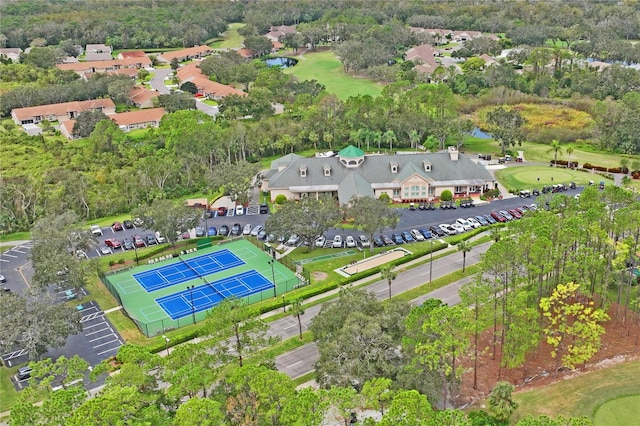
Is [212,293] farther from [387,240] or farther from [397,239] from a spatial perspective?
[397,239]

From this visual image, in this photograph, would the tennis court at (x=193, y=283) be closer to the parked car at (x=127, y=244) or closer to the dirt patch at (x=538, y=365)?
the parked car at (x=127, y=244)

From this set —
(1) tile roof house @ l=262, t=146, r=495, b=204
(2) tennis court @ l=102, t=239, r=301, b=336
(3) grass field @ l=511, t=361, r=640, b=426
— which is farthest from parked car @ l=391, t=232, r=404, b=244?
(3) grass field @ l=511, t=361, r=640, b=426

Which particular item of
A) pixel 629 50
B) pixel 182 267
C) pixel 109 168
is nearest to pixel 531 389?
pixel 182 267

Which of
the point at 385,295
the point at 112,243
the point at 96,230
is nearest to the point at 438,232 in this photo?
the point at 385,295

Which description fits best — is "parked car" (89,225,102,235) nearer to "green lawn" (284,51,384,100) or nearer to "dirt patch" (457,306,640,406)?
"dirt patch" (457,306,640,406)

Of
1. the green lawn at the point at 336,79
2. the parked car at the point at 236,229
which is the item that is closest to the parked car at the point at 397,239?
the parked car at the point at 236,229

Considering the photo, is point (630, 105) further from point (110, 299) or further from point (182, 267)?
point (110, 299)
